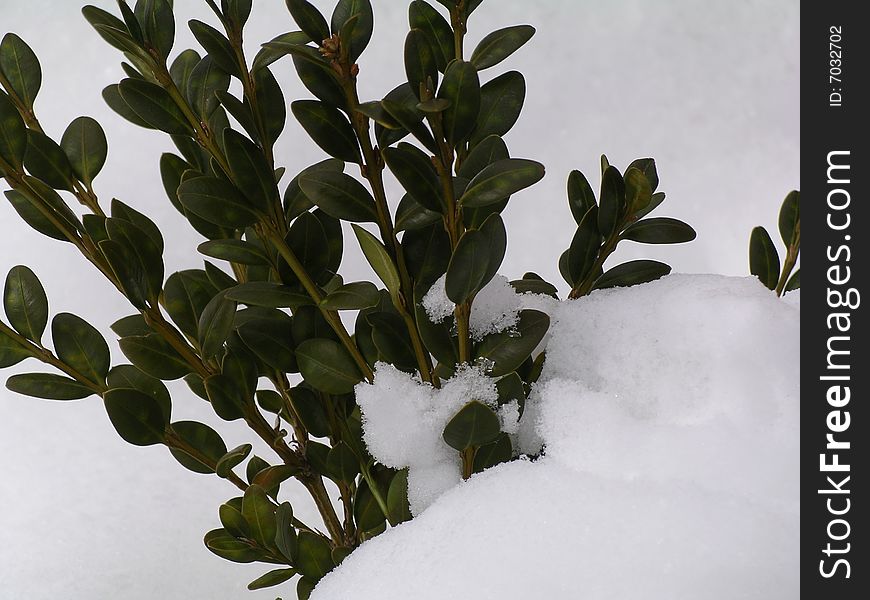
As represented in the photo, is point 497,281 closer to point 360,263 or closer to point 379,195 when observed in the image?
point 379,195

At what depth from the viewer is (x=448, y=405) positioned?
35 cm

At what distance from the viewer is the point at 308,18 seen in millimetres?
334

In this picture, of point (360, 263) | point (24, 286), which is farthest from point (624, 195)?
point (360, 263)

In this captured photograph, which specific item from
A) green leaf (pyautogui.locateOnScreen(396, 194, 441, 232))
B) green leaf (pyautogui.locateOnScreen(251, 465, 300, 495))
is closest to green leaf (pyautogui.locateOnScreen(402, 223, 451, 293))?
green leaf (pyautogui.locateOnScreen(396, 194, 441, 232))

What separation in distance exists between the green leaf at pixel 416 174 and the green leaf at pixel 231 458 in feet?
0.39

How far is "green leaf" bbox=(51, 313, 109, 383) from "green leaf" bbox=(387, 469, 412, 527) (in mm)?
127

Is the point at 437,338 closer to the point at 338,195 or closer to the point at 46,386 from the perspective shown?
the point at 338,195

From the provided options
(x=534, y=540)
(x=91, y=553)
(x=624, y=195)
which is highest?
(x=624, y=195)

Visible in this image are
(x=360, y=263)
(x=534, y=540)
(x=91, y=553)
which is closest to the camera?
(x=534, y=540)

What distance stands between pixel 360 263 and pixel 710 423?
629 mm

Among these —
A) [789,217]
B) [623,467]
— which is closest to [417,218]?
[623,467]

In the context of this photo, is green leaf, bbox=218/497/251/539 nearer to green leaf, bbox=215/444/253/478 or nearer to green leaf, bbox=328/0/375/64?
green leaf, bbox=215/444/253/478

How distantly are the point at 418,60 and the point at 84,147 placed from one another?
0.53 ft

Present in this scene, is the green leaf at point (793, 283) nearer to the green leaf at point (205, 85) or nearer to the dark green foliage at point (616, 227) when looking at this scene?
the dark green foliage at point (616, 227)
